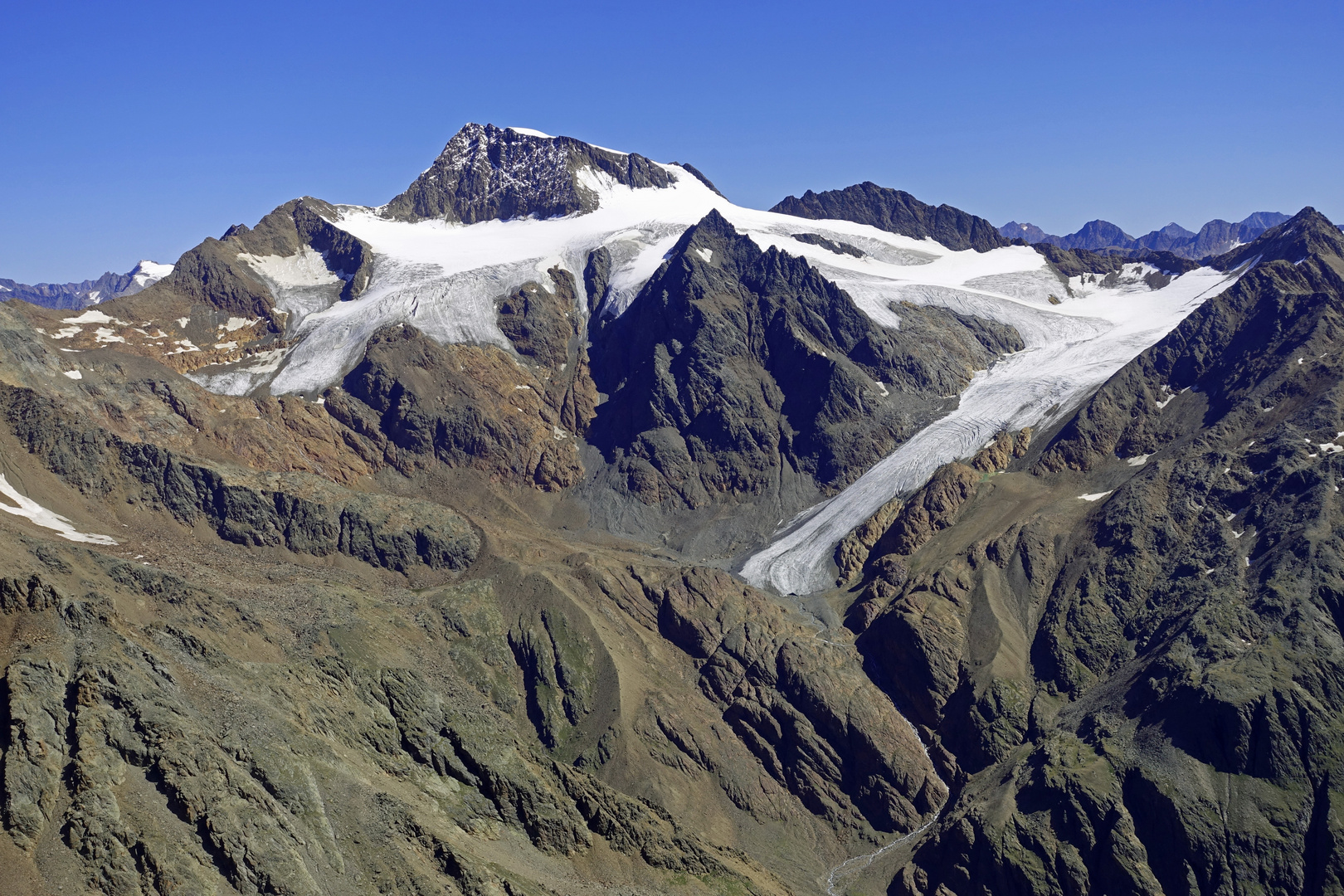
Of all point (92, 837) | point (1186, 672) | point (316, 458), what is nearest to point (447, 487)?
point (316, 458)

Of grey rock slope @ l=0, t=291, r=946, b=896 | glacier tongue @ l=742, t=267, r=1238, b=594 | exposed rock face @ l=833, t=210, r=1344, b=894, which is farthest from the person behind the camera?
glacier tongue @ l=742, t=267, r=1238, b=594

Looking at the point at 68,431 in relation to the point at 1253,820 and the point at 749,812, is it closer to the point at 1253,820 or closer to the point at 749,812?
the point at 749,812

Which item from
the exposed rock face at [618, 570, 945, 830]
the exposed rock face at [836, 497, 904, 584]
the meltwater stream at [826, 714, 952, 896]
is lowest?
the meltwater stream at [826, 714, 952, 896]

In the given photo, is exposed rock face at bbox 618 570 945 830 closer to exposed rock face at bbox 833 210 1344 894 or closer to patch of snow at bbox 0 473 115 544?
exposed rock face at bbox 833 210 1344 894

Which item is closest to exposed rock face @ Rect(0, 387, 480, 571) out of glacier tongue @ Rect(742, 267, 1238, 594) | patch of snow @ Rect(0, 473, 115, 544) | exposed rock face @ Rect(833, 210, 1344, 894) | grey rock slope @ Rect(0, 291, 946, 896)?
grey rock slope @ Rect(0, 291, 946, 896)

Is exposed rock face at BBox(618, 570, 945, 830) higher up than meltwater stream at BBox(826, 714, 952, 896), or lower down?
higher up

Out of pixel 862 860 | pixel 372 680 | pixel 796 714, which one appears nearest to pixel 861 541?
pixel 796 714

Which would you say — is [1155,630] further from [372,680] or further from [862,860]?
[372,680]
